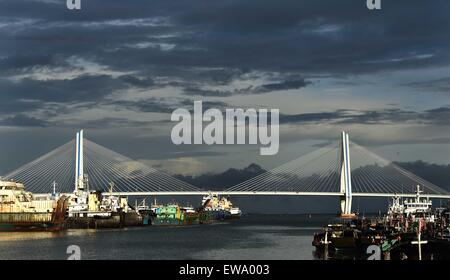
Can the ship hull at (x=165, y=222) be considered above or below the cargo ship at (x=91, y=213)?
below

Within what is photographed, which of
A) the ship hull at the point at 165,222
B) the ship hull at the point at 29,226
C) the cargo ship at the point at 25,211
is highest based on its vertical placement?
the cargo ship at the point at 25,211

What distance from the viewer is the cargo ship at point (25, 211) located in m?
89.8

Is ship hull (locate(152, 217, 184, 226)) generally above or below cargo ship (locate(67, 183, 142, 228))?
below

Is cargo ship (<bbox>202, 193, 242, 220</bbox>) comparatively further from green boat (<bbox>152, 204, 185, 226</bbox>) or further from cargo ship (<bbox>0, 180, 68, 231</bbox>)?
cargo ship (<bbox>0, 180, 68, 231</bbox>)

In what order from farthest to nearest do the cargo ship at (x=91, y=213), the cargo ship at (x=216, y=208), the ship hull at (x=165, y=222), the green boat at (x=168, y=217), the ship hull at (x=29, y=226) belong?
1. the cargo ship at (x=216, y=208)
2. the green boat at (x=168, y=217)
3. the ship hull at (x=165, y=222)
4. the cargo ship at (x=91, y=213)
5. the ship hull at (x=29, y=226)

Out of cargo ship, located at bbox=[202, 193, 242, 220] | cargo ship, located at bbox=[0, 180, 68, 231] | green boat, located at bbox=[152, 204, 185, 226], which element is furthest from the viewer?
cargo ship, located at bbox=[202, 193, 242, 220]

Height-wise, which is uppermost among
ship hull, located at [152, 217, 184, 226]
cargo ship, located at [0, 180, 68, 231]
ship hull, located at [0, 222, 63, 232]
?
cargo ship, located at [0, 180, 68, 231]

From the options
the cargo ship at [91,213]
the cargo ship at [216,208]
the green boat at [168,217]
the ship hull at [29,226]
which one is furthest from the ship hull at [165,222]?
the ship hull at [29,226]

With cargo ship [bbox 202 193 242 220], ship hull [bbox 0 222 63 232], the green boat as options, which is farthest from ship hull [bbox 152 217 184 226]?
ship hull [bbox 0 222 63 232]

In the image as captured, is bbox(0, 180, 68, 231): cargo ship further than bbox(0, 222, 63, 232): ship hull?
Yes

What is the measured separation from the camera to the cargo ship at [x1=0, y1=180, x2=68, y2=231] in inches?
3536

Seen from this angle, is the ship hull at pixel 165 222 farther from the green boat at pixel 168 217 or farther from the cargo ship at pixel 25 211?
the cargo ship at pixel 25 211
